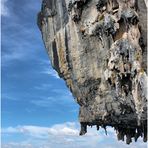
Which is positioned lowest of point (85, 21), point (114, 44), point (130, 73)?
point (130, 73)

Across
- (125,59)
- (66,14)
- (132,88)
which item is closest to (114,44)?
(125,59)

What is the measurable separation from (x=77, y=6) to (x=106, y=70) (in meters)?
4.89

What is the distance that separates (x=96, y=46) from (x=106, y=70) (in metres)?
1.89

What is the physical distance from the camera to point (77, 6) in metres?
28.3

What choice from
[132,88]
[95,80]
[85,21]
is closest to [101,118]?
[95,80]

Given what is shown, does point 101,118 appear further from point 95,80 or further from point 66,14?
point 66,14

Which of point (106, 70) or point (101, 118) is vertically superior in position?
point (106, 70)

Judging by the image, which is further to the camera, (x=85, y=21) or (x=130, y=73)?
(x=85, y=21)

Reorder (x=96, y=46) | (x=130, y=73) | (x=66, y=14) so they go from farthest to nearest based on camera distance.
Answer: (x=66, y=14) → (x=96, y=46) → (x=130, y=73)

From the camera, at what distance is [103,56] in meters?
27.3

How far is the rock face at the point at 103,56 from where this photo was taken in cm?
2536

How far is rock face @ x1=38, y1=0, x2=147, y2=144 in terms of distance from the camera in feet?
83.2

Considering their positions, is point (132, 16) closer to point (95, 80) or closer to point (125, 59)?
point (125, 59)

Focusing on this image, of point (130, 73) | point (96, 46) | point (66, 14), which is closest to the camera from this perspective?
point (130, 73)
